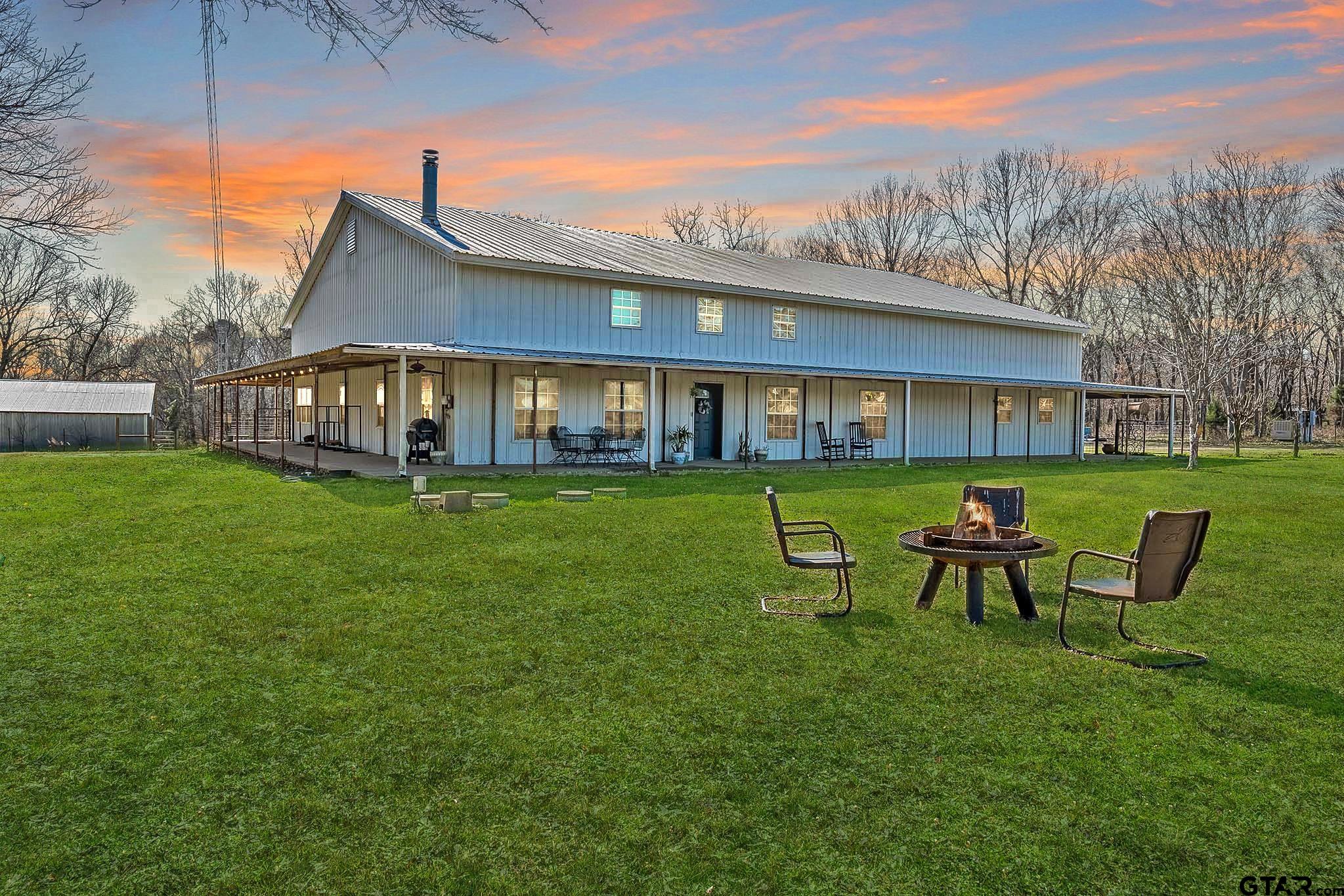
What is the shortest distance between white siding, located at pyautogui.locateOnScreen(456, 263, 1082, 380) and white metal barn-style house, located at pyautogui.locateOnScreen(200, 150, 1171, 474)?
0.05 meters

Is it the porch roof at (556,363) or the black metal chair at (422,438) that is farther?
the black metal chair at (422,438)

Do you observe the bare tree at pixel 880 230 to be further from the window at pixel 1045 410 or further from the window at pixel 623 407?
the window at pixel 623 407

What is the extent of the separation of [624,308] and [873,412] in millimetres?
8241

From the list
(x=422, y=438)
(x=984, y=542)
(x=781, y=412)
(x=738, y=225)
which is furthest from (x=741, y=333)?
(x=738, y=225)

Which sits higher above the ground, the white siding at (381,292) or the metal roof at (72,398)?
the white siding at (381,292)

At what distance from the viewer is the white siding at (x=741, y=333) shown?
16859mm

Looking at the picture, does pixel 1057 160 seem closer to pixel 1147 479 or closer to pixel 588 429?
pixel 1147 479

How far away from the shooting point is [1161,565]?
4742 millimetres

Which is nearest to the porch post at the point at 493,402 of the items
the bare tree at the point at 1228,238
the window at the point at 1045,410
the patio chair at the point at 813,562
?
the patio chair at the point at 813,562

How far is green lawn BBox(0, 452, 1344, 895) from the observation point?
2.66m

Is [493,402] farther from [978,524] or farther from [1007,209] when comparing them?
[1007,209]

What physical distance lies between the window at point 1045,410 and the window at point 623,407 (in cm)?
1459

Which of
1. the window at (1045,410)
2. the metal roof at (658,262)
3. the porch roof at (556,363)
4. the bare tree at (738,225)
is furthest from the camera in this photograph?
the bare tree at (738,225)

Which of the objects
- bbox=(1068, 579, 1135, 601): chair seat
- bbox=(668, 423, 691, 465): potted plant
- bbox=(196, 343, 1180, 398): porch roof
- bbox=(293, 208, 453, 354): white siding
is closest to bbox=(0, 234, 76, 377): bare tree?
bbox=(293, 208, 453, 354): white siding
